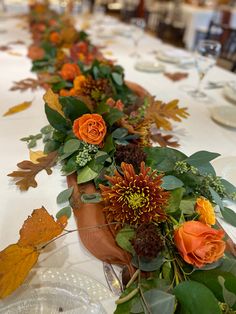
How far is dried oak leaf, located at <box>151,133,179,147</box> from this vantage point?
32.8 inches

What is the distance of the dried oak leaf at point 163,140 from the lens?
833 millimetres

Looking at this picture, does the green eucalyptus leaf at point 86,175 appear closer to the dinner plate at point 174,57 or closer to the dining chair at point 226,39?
the dinner plate at point 174,57

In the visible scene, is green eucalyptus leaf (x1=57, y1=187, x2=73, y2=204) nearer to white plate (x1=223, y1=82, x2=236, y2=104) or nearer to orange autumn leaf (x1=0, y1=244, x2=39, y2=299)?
orange autumn leaf (x1=0, y1=244, x2=39, y2=299)

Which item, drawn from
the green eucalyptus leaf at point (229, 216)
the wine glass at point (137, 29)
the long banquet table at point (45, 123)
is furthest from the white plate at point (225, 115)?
the wine glass at point (137, 29)

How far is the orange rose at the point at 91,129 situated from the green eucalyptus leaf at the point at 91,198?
0.41ft

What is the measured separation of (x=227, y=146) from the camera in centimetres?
86

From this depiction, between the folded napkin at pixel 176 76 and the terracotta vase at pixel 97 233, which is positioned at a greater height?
the terracotta vase at pixel 97 233

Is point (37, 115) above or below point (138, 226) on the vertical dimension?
below

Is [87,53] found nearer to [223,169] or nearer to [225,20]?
[223,169]

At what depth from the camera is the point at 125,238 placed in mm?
474

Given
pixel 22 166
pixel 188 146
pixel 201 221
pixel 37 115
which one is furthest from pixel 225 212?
pixel 37 115

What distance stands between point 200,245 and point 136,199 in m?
0.12

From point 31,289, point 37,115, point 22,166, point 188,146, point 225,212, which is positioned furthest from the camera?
point 37,115

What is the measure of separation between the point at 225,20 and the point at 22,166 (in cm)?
379
